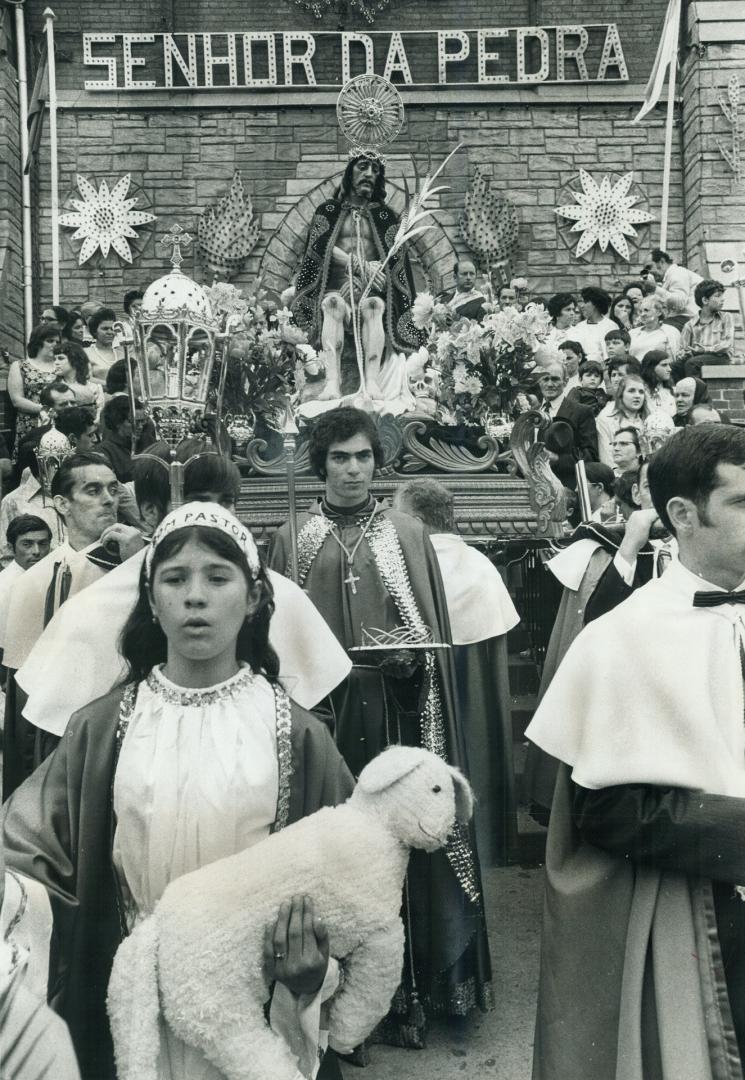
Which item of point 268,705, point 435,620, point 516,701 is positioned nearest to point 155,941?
point 268,705

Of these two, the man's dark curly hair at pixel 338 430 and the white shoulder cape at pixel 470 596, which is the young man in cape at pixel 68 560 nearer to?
the man's dark curly hair at pixel 338 430

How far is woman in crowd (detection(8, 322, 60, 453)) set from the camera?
7.17 meters

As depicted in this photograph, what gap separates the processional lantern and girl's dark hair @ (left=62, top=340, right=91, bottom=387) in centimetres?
449

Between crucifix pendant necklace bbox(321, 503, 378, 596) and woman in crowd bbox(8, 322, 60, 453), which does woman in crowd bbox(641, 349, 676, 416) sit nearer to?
woman in crowd bbox(8, 322, 60, 453)

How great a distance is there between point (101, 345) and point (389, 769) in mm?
6623

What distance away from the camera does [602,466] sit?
547cm

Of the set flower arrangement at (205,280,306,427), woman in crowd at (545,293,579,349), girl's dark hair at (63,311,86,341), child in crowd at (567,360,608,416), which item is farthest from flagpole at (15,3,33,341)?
woman in crowd at (545,293,579,349)

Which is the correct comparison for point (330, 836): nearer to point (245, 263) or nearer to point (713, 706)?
point (713, 706)

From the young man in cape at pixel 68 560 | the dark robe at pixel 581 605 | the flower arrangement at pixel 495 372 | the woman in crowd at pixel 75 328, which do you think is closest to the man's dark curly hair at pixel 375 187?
the flower arrangement at pixel 495 372

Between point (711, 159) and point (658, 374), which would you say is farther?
point (658, 374)

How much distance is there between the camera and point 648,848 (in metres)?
1.95

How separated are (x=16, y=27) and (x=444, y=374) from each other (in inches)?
99.5

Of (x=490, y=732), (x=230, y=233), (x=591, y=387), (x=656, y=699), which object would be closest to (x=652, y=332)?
(x=591, y=387)

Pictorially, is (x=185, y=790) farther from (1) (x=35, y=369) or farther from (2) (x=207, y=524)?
(1) (x=35, y=369)
